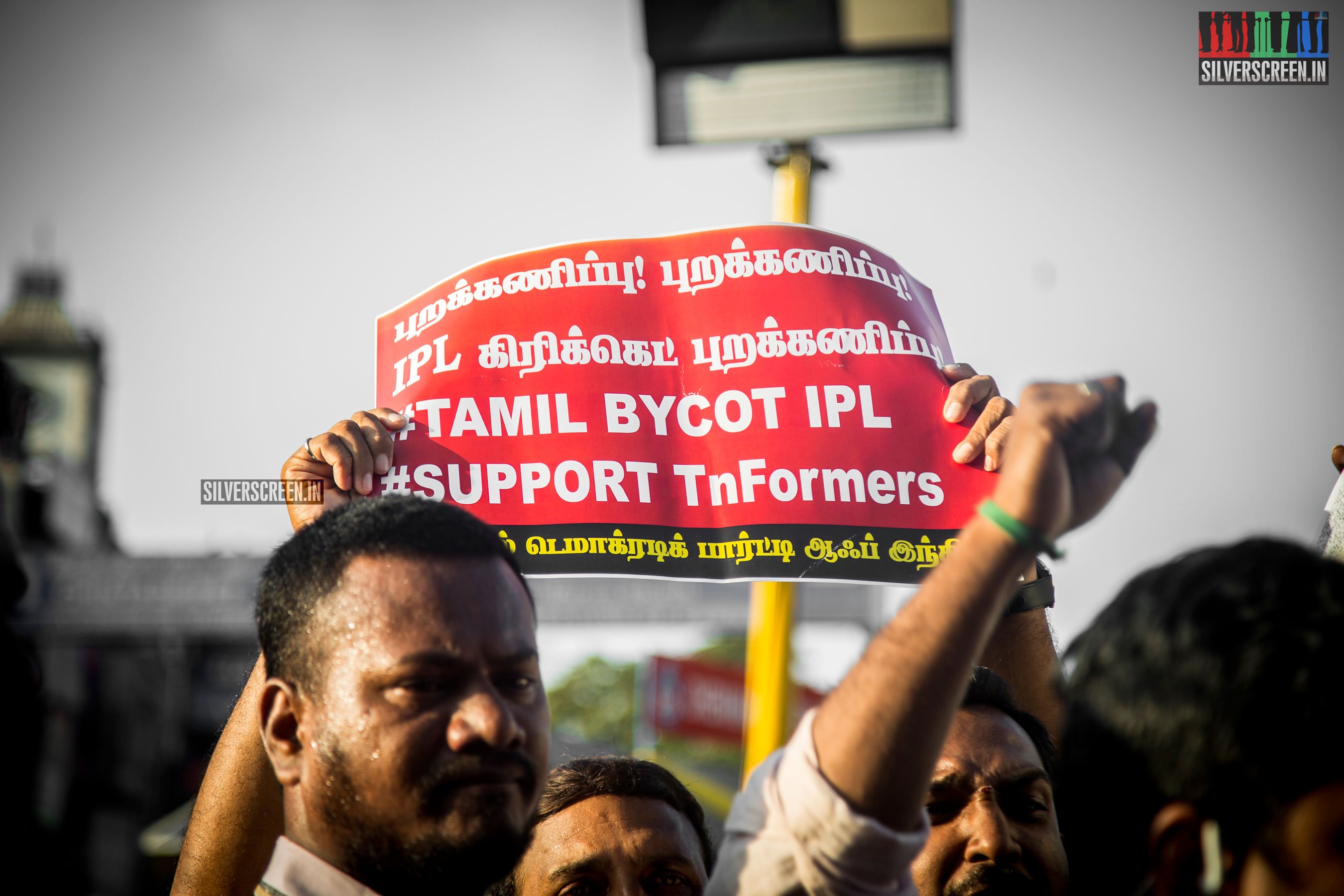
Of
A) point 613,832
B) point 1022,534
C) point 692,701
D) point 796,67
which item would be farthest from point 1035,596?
point 692,701

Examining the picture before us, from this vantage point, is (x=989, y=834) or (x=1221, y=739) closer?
(x=1221, y=739)

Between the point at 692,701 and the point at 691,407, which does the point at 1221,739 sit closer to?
the point at 691,407

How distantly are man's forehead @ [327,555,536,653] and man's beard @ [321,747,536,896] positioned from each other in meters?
0.18

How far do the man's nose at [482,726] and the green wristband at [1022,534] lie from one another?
711 mm

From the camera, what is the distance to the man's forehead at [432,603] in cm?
187

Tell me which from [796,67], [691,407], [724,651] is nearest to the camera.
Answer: [691,407]

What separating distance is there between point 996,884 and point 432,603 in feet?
3.85

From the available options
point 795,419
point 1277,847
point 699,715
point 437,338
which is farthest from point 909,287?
point 699,715

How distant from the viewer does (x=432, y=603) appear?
6.23 feet

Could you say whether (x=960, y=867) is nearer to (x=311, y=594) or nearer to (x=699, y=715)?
(x=311, y=594)

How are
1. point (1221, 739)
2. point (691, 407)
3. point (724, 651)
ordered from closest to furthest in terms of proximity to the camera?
point (1221, 739) → point (691, 407) → point (724, 651)

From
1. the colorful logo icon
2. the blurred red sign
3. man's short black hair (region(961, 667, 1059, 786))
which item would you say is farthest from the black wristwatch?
the blurred red sign

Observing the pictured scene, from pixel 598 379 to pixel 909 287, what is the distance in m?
0.83

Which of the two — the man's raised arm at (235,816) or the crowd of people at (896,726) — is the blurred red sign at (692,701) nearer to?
the man's raised arm at (235,816)
